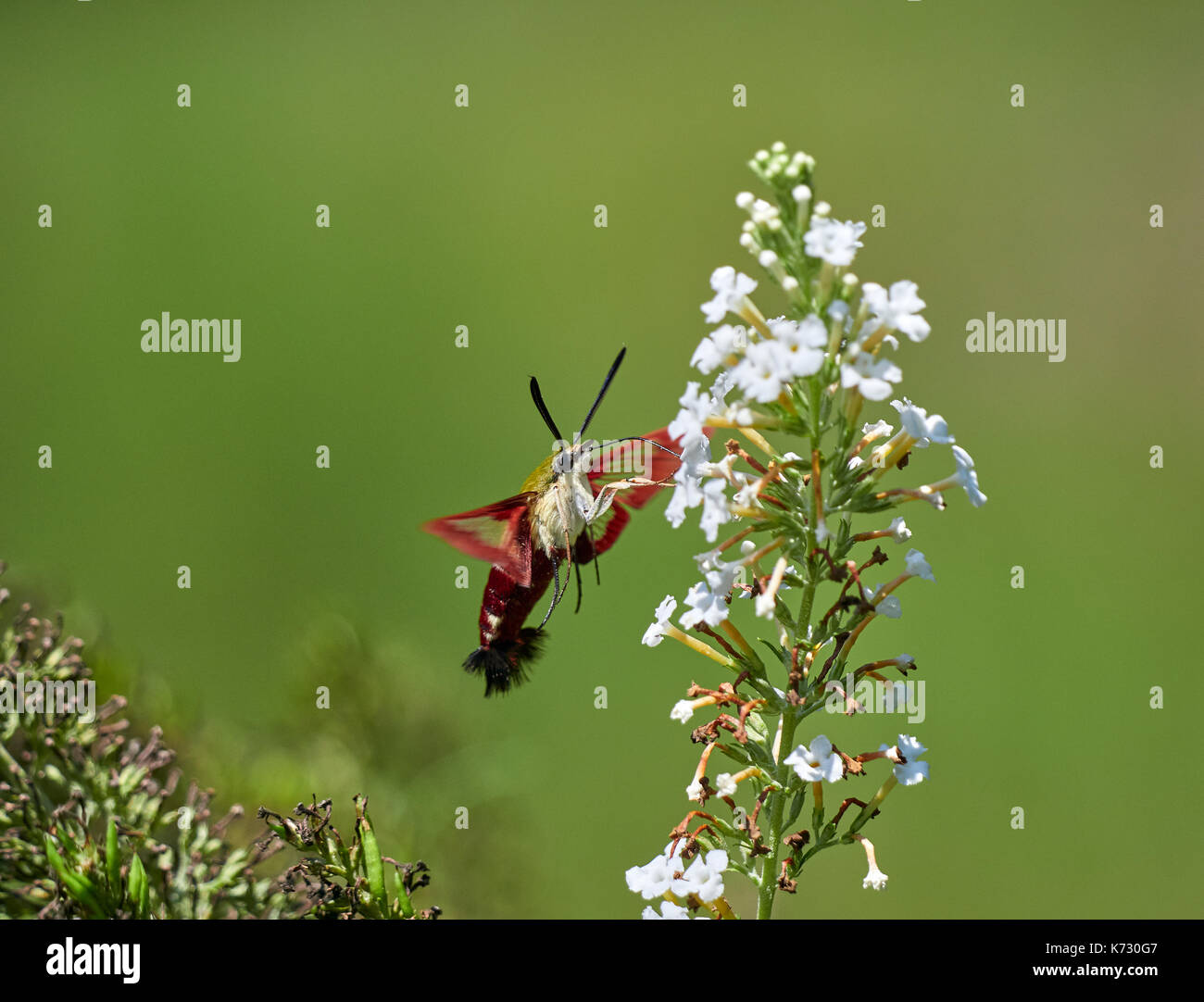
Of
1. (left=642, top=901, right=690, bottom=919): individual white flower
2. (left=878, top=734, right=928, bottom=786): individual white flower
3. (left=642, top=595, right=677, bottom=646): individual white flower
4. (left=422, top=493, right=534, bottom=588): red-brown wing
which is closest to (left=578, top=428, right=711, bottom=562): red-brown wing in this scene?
(left=422, top=493, right=534, bottom=588): red-brown wing

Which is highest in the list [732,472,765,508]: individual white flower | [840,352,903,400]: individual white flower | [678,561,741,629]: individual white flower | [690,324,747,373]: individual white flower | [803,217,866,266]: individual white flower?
[803,217,866,266]: individual white flower

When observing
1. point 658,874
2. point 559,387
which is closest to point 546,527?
point 658,874

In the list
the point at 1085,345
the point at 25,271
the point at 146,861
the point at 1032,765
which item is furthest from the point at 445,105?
the point at 146,861

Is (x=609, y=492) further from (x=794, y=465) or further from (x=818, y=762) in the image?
(x=818, y=762)

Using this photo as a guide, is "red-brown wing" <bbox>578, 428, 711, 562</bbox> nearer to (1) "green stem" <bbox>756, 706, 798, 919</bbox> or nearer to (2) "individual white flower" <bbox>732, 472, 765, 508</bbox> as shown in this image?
(2) "individual white flower" <bbox>732, 472, 765, 508</bbox>

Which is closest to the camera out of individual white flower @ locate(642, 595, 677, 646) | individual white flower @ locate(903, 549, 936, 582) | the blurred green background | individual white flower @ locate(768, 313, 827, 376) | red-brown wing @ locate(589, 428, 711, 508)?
individual white flower @ locate(768, 313, 827, 376)

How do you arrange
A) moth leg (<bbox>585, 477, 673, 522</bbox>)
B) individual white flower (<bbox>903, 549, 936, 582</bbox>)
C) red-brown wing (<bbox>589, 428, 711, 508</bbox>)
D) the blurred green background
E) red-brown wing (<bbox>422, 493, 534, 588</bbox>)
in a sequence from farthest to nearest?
the blurred green background → red-brown wing (<bbox>589, 428, 711, 508</bbox>) → moth leg (<bbox>585, 477, 673, 522</bbox>) → red-brown wing (<bbox>422, 493, 534, 588</bbox>) → individual white flower (<bbox>903, 549, 936, 582</bbox>)

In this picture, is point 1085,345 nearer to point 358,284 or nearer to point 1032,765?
point 1032,765
